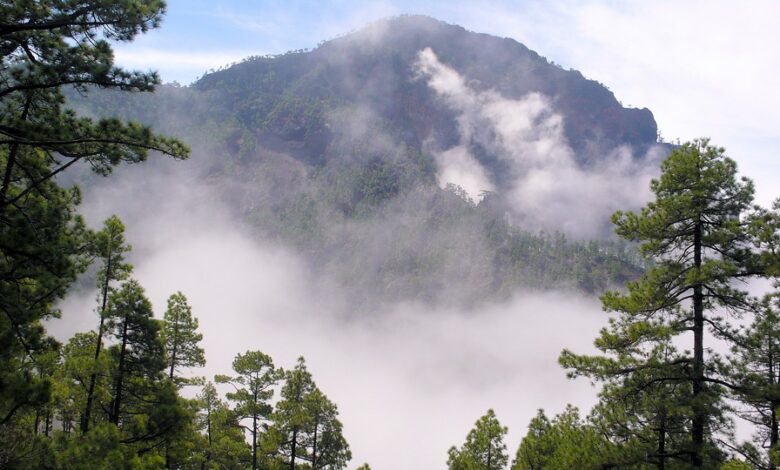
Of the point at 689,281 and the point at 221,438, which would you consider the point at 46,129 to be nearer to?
the point at 689,281

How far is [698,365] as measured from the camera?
11.0m

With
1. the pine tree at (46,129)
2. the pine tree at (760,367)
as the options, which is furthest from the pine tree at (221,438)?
the pine tree at (760,367)

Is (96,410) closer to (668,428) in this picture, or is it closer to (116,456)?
(116,456)

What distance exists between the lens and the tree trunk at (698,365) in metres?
10.6

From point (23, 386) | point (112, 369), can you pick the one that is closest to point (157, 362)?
point (112, 369)

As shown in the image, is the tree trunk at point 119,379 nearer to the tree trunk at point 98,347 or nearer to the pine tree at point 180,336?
the tree trunk at point 98,347

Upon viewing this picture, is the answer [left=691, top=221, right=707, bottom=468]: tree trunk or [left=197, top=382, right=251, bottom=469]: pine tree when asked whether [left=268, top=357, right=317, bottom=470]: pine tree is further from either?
[left=691, top=221, right=707, bottom=468]: tree trunk

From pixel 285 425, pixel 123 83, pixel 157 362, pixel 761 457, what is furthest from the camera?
pixel 285 425

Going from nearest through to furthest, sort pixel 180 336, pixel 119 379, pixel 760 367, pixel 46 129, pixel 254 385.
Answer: pixel 46 129 → pixel 760 367 → pixel 119 379 → pixel 180 336 → pixel 254 385

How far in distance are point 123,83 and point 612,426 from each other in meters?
12.7

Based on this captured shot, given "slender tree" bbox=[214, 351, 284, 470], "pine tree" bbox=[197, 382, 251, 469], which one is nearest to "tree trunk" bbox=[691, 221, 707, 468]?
"slender tree" bbox=[214, 351, 284, 470]

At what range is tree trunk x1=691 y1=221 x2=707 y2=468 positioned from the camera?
1059cm

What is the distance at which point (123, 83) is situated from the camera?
28.9ft

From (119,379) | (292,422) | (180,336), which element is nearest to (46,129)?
(119,379)
